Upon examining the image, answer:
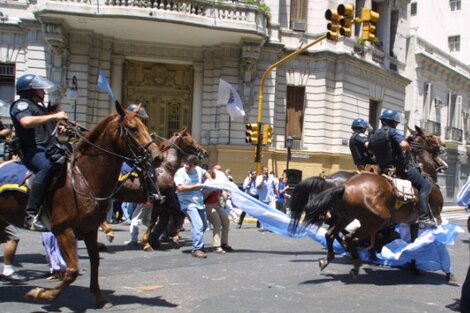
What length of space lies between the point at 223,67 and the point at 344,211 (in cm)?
1700

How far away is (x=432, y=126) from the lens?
36.2m

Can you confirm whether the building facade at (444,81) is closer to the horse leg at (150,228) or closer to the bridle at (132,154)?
the horse leg at (150,228)

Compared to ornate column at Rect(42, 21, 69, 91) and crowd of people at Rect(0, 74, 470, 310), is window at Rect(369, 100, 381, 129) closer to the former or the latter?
ornate column at Rect(42, 21, 69, 91)

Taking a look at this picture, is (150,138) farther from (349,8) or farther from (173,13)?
(173,13)

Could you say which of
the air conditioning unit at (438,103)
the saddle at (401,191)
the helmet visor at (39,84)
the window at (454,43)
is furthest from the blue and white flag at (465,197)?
the window at (454,43)

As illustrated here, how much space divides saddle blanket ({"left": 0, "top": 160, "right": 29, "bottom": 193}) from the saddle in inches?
217

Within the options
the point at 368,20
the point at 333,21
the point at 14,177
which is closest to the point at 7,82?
the point at 333,21

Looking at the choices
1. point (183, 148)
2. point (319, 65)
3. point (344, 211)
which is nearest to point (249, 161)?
point (319, 65)

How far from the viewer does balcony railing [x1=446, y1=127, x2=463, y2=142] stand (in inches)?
1535

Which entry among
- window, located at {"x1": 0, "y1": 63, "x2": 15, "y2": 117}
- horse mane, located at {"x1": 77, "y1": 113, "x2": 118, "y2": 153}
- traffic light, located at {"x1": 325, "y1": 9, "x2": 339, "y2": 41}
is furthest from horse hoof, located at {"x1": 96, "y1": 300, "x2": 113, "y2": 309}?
window, located at {"x1": 0, "y1": 63, "x2": 15, "y2": 117}

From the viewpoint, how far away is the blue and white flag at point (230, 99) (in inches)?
897

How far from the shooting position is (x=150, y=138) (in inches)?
254

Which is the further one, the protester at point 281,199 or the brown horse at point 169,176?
the protester at point 281,199

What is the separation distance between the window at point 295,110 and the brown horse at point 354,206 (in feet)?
56.6
